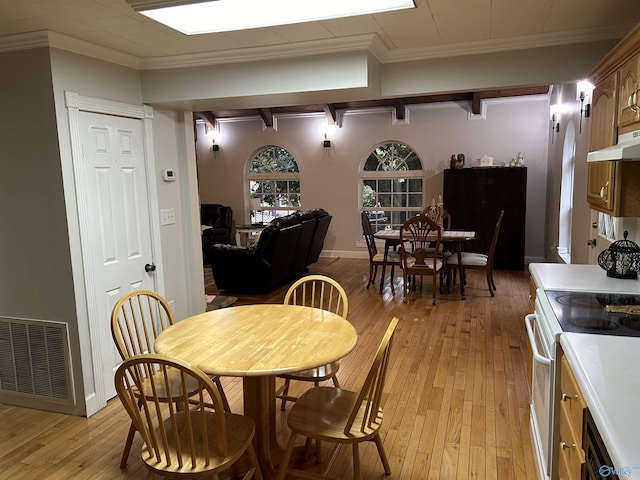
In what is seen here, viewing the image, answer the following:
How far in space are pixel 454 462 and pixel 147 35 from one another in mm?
3072

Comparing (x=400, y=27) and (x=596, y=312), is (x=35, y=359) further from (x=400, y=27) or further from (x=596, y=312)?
(x=596, y=312)

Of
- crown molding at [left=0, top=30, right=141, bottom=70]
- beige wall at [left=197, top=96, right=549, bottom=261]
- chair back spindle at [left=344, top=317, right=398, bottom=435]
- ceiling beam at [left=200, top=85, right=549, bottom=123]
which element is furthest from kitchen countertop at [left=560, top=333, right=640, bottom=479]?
beige wall at [left=197, top=96, right=549, bottom=261]

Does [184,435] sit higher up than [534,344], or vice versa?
[534,344]

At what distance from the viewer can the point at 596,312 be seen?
6.60 ft

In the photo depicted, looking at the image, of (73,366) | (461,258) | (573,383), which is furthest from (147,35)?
(461,258)

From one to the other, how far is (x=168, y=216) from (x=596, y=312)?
3.09 meters

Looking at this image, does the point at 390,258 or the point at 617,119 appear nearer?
the point at 617,119

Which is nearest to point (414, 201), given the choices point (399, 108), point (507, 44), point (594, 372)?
point (399, 108)

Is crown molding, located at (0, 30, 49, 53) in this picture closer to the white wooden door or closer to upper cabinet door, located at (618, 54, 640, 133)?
the white wooden door

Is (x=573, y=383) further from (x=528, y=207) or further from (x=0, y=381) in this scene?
(x=528, y=207)

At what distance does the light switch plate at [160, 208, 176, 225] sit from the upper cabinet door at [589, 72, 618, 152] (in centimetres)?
311

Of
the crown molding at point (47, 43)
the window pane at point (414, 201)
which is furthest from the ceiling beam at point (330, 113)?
the crown molding at point (47, 43)

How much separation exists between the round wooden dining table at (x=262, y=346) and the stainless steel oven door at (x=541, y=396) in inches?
33.0

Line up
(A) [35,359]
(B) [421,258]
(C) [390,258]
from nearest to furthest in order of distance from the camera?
(A) [35,359]
(B) [421,258]
(C) [390,258]
